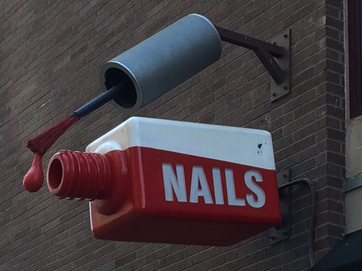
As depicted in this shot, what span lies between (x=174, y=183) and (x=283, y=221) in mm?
912

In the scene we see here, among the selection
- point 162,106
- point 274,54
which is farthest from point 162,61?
point 162,106

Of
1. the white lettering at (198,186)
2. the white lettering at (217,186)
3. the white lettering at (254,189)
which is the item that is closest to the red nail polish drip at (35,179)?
the white lettering at (198,186)

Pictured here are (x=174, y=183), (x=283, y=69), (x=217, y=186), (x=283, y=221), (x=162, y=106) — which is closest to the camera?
(x=174, y=183)

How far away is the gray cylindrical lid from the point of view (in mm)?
6102

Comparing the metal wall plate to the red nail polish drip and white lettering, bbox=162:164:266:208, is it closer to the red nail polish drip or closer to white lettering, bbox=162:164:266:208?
white lettering, bbox=162:164:266:208

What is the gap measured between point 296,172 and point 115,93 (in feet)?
4.38

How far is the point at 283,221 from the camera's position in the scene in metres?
6.48

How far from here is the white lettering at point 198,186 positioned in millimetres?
6004

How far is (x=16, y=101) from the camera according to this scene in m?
10.4

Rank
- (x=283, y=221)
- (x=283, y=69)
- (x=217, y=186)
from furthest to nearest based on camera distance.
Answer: (x=283, y=69) < (x=283, y=221) < (x=217, y=186)

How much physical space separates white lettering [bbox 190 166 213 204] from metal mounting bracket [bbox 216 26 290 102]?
1079 millimetres

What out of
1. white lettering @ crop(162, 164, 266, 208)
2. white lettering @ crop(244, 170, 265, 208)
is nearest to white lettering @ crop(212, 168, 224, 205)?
white lettering @ crop(162, 164, 266, 208)

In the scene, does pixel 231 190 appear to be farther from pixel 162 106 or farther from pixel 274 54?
pixel 162 106

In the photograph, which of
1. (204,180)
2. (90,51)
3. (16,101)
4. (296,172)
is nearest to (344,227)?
(296,172)
